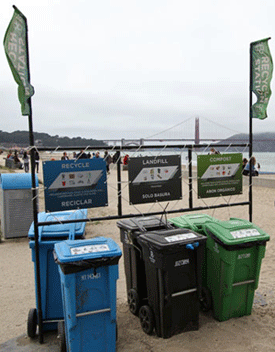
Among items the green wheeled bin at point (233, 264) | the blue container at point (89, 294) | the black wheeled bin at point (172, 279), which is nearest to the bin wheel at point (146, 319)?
the black wheeled bin at point (172, 279)

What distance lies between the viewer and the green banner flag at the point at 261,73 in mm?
4711

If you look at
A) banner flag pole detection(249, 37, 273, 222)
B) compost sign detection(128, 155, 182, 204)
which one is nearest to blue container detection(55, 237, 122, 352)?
compost sign detection(128, 155, 182, 204)

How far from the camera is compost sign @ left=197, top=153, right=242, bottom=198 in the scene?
4.58m

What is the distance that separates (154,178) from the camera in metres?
4.26

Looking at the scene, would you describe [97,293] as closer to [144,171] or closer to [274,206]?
[144,171]

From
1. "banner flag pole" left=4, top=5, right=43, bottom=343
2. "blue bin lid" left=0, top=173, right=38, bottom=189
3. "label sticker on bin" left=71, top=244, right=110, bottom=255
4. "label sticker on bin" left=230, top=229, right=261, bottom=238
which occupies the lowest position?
"label sticker on bin" left=230, top=229, right=261, bottom=238

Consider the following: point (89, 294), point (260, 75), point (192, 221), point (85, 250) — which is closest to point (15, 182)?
point (192, 221)

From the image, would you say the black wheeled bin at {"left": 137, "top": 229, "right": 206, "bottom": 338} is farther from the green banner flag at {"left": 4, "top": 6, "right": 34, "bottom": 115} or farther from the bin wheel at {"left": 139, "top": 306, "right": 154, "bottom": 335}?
the green banner flag at {"left": 4, "top": 6, "right": 34, "bottom": 115}

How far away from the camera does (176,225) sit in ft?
13.9

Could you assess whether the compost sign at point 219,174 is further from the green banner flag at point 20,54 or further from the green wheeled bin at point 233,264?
the green banner flag at point 20,54

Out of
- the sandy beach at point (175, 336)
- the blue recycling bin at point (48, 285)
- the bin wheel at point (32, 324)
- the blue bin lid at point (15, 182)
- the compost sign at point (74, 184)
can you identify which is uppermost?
the compost sign at point (74, 184)

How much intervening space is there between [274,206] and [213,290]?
800 centimetres

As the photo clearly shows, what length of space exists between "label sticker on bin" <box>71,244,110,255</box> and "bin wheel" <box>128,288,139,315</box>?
3.20ft

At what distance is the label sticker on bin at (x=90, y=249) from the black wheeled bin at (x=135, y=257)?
58 cm
